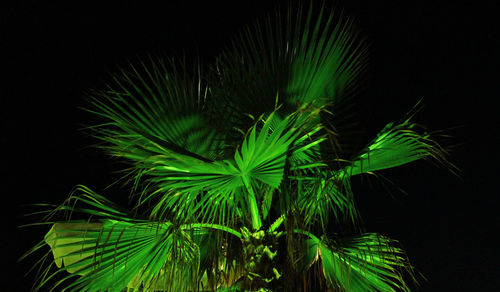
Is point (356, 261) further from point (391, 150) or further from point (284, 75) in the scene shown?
point (284, 75)

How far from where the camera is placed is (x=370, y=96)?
9.26ft

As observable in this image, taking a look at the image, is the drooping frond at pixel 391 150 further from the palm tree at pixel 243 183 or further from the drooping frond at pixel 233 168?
the drooping frond at pixel 233 168

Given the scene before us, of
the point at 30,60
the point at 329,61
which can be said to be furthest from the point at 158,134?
the point at 30,60

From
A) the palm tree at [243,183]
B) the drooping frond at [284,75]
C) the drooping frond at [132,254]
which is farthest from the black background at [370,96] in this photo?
the drooping frond at [132,254]

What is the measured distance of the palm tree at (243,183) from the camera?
141 cm

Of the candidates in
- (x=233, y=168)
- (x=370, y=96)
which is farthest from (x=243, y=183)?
(x=370, y=96)

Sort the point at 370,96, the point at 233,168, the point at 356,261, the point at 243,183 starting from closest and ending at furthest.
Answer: the point at 233,168 < the point at 243,183 < the point at 356,261 < the point at 370,96

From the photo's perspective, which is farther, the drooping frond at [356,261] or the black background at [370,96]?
the black background at [370,96]

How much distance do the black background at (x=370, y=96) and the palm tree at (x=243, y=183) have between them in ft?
2.97

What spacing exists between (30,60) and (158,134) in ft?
5.06

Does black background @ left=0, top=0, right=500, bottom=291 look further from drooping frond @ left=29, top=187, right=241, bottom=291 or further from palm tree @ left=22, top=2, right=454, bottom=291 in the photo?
drooping frond @ left=29, top=187, right=241, bottom=291

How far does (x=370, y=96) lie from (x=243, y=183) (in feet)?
5.24

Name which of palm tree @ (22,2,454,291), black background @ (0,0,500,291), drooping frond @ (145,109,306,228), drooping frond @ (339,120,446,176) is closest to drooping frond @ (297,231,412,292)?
palm tree @ (22,2,454,291)

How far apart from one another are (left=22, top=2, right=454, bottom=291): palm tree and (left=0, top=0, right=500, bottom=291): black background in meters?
0.90
